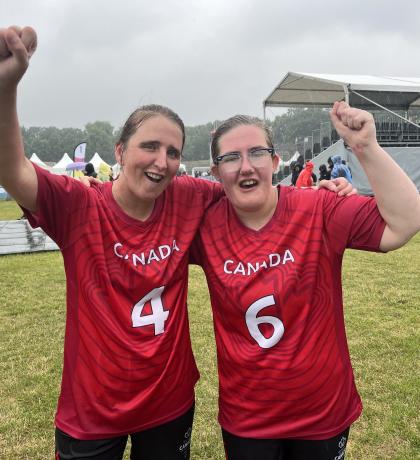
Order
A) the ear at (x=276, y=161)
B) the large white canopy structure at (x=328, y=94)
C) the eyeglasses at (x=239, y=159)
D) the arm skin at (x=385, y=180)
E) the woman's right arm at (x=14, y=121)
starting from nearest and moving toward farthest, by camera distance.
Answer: the woman's right arm at (x=14, y=121) → the arm skin at (x=385, y=180) → the eyeglasses at (x=239, y=159) → the ear at (x=276, y=161) → the large white canopy structure at (x=328, y=94)

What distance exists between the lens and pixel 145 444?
73.7 inches

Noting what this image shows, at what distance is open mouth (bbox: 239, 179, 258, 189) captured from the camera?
1809 mm

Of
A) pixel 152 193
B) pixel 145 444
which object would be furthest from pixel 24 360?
pixel 152 193

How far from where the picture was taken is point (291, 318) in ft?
5.65

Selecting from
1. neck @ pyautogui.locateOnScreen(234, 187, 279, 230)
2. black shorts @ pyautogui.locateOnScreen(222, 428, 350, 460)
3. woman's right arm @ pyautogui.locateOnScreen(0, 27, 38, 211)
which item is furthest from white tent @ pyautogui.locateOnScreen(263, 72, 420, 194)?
woman's right arm @ pyautogui.locateOnScreen(0, 27, 38, 211)

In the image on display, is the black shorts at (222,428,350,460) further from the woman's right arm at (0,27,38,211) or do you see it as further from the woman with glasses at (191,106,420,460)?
the woman's right arm at (0,27,38,211)

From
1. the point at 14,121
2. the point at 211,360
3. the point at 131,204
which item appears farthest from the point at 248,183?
the point at 211,360

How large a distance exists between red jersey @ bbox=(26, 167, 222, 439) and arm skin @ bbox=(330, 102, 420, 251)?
850 mm

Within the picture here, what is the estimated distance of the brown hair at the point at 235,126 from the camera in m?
1.92

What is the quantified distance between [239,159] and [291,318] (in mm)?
688

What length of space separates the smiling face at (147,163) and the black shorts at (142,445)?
926 mm

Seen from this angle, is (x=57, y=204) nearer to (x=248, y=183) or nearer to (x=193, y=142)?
(x=248, y=183)

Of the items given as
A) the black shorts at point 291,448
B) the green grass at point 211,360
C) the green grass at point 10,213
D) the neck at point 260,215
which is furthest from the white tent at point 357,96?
the black shorts at point 291,448

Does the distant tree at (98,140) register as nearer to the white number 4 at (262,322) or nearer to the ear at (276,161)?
the ear at (276,161)
